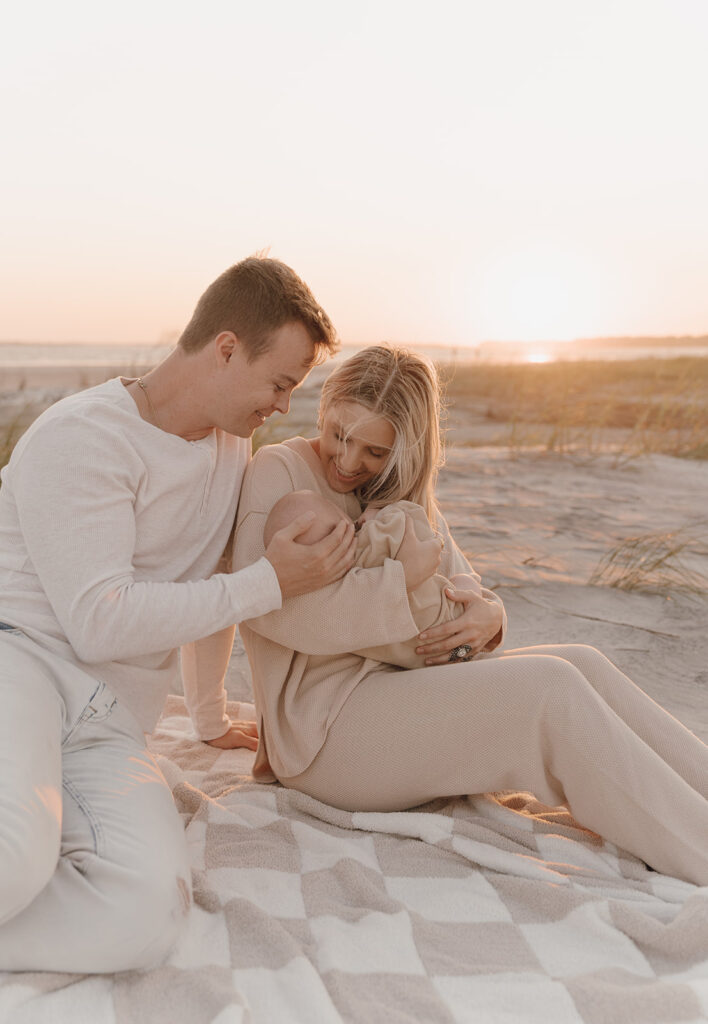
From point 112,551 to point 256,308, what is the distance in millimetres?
803

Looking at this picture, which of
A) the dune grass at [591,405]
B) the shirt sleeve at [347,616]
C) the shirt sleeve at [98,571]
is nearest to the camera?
the shirt sleeve at [98,571]

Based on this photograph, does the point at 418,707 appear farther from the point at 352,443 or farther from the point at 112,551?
the point at 112,551

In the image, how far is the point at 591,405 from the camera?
1130 cm

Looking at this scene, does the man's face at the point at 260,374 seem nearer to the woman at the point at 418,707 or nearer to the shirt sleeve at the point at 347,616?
the woman at the point at 418,707

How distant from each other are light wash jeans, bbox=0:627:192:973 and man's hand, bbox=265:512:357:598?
22.0 inches

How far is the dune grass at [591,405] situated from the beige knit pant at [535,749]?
48.4 inches

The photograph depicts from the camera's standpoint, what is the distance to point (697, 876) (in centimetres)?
239

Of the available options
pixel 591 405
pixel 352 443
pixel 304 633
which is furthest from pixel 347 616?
pixel 591 405

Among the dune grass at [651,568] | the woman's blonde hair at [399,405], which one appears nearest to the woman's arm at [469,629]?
the woman's blonde hair at [399,405]

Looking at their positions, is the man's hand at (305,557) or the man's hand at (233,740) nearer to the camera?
the man's hand at (305,557)

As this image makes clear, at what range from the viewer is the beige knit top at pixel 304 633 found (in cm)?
253

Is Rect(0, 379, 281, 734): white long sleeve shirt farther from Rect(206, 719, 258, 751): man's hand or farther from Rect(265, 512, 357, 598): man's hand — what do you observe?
Rect(206, 719, 258, 751): man's hand

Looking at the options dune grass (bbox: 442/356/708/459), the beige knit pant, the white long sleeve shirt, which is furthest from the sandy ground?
the white long sleeve shirt

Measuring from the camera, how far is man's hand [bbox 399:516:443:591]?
262cm
